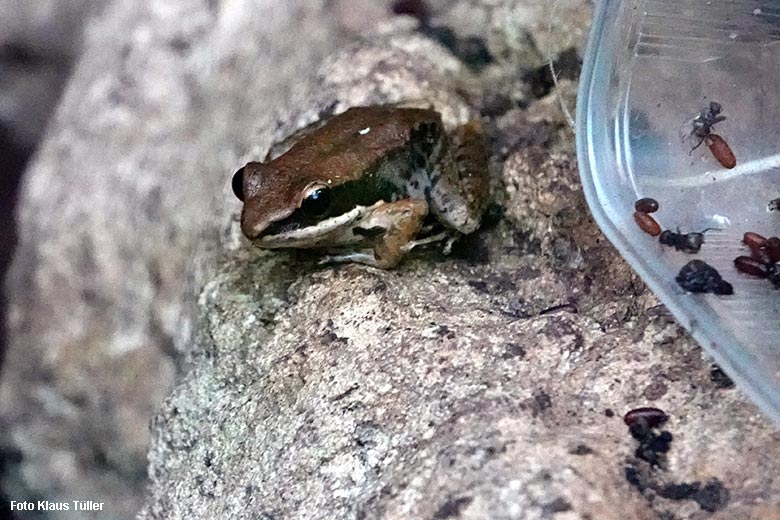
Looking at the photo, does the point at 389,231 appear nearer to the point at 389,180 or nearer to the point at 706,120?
the point at 389,180

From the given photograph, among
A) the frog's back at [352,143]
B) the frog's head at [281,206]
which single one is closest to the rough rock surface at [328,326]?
the frog's head at [281,206]

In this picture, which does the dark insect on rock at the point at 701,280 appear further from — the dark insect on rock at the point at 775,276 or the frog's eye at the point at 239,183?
the frog's eye at the point at 239,183

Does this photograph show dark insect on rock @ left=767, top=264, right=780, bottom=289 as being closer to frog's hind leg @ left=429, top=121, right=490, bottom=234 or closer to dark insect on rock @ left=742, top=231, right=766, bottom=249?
dark insect on rock @ left=742, top=231, right=766, bottom=249

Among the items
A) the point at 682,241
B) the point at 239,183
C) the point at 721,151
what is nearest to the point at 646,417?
the point at 682,241

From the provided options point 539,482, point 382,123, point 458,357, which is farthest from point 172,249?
point 539,482

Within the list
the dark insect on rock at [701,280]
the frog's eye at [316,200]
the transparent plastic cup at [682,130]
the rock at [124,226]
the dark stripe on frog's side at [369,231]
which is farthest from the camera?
the rock at [124,226]

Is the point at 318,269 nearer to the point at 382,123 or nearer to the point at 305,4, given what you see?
the point at 382,123

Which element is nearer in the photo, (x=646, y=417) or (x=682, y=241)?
(x=646, y=417)
